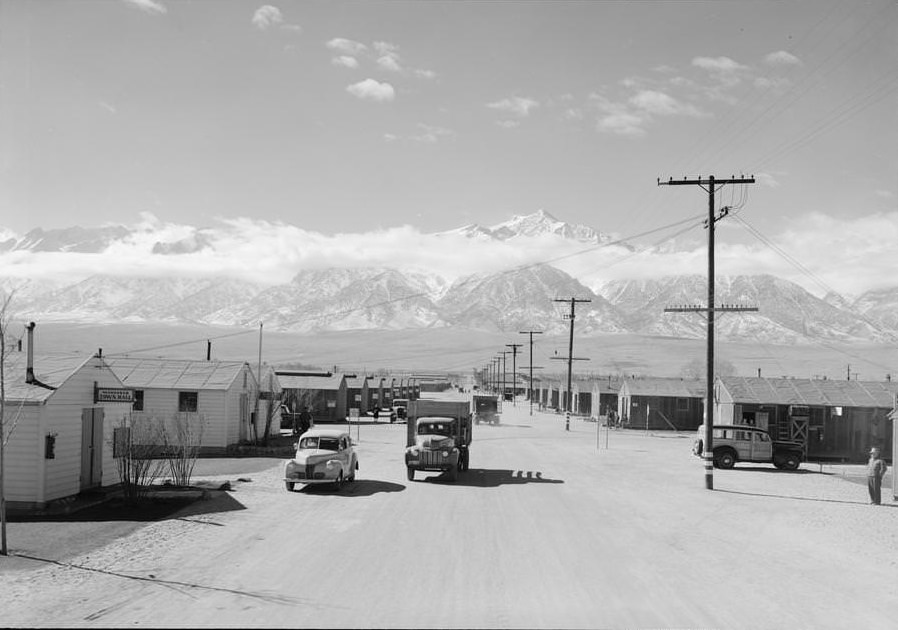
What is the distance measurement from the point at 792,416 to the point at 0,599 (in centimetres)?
4447

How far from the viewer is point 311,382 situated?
68375 millimetres

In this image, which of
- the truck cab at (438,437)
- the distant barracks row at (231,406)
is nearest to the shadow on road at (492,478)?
the truck cab at (438,437)

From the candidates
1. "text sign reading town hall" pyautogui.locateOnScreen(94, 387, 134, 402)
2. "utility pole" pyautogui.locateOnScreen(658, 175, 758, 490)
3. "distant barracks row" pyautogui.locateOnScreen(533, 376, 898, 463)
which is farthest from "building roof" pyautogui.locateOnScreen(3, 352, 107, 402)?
"distant barracks row" pyautogui.locateOnScreen(533, 376, 898, 463)

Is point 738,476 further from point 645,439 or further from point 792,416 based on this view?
point 645,439

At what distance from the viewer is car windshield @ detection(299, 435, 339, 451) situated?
27125 mm

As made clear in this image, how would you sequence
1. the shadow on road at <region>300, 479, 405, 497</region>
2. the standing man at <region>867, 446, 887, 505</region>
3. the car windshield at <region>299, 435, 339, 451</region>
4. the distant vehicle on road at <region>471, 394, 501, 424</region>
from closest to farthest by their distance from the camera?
the shadow on road at <region>300, 479, 405, 497</region>, the standing man at <region>867, 446, 887, 505</region>, the car windshield at <region>299, 435, 339, 451</region>, the distant vehicle on road at <region>471, 394, 501, 424</region>

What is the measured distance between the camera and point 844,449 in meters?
46.8

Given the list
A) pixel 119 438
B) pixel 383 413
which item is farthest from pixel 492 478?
pixel 383 413

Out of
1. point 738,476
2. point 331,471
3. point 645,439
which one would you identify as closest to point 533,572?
point 331,471

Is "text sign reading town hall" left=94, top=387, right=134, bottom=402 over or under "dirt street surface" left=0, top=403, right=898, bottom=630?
over

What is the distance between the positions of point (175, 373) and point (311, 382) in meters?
27.7

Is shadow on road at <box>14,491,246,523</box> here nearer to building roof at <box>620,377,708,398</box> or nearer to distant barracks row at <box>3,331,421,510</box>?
distant barracks row at <box>3,331,421,510</box>

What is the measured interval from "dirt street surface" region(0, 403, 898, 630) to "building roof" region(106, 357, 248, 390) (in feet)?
40.7

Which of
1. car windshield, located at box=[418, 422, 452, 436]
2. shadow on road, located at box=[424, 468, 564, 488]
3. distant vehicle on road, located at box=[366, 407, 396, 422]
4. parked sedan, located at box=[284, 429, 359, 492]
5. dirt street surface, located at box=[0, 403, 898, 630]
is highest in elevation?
car windshield, located at box=[418, 422, 452, 436]
